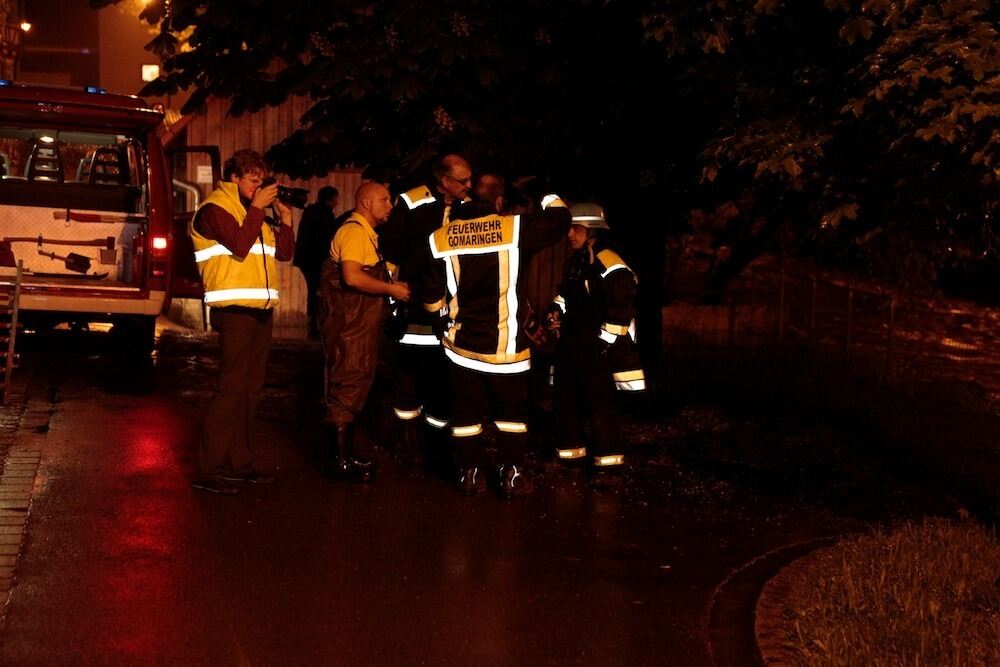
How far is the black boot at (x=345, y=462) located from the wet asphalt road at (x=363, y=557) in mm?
80

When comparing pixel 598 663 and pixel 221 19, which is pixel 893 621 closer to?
pixel 598 663

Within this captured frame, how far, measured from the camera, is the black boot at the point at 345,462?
8.31 meters

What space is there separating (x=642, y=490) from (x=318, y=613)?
3.12m

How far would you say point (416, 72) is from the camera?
10.2 meters

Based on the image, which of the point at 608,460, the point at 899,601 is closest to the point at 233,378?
the point at 608,460

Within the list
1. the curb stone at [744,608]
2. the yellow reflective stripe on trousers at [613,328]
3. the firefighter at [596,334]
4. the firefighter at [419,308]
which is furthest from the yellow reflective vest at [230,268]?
the curb stone at [744,608]

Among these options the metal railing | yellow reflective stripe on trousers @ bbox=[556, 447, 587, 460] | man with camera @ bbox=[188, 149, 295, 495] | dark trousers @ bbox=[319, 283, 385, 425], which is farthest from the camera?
the metal railing

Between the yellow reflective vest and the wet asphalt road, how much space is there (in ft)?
3.50

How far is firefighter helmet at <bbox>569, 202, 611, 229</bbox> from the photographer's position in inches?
333

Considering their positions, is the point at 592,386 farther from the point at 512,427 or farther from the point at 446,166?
the point at 446,166

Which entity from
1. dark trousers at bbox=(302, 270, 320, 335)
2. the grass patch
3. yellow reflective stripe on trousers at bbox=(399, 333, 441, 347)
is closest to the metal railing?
dark trousers at bbox=(302, 270, 320, 335)

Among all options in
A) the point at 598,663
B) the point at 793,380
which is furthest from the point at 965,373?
the point at 598,663

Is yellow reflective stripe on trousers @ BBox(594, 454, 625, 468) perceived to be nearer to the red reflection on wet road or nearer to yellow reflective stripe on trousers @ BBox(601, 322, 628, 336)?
yellow reflective stripe on trousers @ BBox(601, 322, 628, 336)

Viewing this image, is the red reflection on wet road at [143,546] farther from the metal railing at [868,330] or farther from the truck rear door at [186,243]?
the metal railing at [868,330]
